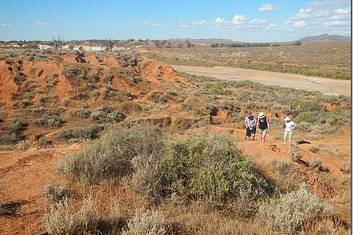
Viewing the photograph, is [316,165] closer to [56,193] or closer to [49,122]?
[56,193]

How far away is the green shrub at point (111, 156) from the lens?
25.6 feet

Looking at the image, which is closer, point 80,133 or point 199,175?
point 199,175

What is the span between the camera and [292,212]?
257 inches

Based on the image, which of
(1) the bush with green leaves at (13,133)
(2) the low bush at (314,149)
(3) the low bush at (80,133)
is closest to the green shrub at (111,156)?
(2) the low bush at (314,149)

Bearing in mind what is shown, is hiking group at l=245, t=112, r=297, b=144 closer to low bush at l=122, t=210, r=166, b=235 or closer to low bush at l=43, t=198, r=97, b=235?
low bush at l=122, t=210, r=166, b=235

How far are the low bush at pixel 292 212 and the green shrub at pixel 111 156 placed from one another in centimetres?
260

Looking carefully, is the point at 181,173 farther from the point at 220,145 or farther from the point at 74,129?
the point at 74,129

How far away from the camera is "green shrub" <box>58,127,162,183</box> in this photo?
780 cm

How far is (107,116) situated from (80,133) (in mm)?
5421

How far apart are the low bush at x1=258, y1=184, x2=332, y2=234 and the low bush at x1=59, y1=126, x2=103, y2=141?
49.7 ft

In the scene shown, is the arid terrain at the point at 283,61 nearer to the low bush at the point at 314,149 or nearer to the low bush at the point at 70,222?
the low bush at the point at 314,149

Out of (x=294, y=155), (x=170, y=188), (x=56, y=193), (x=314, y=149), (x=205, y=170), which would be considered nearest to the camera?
(x=56, y=193)

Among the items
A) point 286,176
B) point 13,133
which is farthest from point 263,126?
point 13,133

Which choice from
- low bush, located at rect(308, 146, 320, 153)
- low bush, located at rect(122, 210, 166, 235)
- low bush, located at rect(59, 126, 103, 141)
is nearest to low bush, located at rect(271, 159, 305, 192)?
low bush, located at rect(122, 210, 166, 235)
